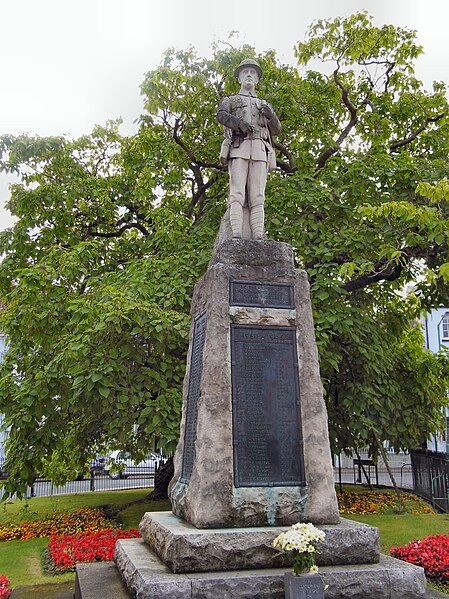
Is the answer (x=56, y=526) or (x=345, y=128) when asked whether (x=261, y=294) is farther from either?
(x=345, y=128)

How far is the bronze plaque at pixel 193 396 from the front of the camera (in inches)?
240

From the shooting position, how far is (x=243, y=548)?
16.5ft

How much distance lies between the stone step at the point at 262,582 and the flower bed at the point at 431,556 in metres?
2.44

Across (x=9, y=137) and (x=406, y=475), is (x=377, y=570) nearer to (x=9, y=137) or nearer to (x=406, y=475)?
(x=9, y=137)

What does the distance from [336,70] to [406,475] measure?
19.9 m

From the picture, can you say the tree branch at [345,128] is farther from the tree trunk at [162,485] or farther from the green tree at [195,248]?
the tree trunk at [162,485]

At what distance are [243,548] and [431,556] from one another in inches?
147

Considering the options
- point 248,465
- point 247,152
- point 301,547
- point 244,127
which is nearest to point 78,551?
point 248,465

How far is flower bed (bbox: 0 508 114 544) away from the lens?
11.6 m

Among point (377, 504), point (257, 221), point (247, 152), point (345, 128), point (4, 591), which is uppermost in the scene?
point (345, 128)

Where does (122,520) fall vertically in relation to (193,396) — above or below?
below

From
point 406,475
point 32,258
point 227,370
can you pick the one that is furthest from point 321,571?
point 406,475

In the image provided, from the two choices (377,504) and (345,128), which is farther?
(345,128)

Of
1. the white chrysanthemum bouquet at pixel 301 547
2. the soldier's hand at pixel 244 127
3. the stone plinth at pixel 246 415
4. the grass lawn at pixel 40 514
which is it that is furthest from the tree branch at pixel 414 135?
the white chrysanthemum bouquet at pixel 301 547
